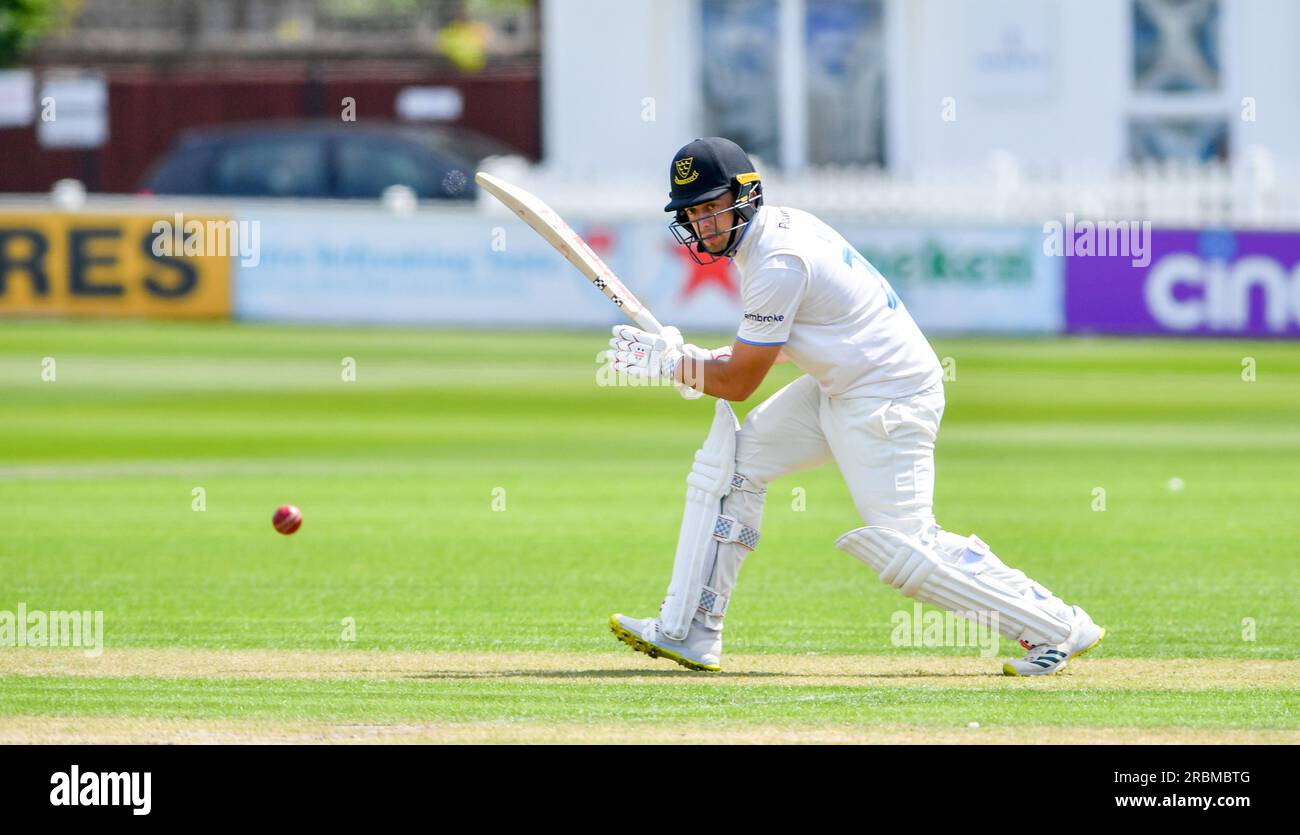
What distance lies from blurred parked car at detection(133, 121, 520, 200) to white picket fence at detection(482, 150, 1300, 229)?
2.03m

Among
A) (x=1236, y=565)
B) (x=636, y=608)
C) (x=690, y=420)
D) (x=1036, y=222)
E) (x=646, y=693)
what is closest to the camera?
(x=646, y=693)

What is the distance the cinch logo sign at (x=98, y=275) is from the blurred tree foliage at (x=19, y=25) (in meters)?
12.0

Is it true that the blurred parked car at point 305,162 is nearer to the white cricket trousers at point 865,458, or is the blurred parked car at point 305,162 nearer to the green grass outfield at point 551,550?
the green grass outfield at point 551,550

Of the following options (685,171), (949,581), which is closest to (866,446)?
(949,581)

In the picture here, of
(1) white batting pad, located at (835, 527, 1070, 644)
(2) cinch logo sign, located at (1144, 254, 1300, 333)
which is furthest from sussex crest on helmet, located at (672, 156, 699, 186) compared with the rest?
(2) cinch logo sign, located at (1144, 254, 1300, 333)

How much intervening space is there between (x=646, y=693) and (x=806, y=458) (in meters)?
1.06

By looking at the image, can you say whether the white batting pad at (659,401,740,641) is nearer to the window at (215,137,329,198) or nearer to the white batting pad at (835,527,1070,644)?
the white batting pad at (835,527,1070,644)

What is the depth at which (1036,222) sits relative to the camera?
21.6 meters

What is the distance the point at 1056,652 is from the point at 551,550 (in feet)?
12.5

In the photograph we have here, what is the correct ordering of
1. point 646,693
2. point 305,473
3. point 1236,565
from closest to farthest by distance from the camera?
1. point 646,693
2. point 1236,565
3. point 305,473
